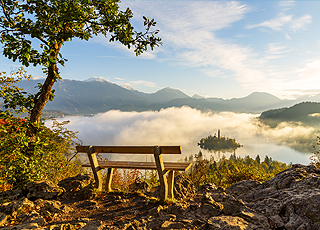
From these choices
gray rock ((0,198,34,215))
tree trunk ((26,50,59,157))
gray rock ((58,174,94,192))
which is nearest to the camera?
gray rock ((0,198,34,215))

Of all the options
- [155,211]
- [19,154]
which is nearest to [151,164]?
[155,211]

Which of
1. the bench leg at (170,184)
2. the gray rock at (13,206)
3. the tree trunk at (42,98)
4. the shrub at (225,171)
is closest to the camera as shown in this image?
the gray rock at (13,206)

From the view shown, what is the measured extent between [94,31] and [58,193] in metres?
4.76

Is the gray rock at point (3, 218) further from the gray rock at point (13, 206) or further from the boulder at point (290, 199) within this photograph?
the boulder at point (290, 199)

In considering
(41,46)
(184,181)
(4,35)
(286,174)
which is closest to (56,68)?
(41,46)

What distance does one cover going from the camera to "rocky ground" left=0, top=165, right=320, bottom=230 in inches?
118

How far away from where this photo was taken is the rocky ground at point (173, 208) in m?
2.99

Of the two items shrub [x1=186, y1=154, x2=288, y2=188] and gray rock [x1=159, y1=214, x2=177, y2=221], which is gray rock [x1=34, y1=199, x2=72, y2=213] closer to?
gray rock [x1=159, y1=214, x2=177, y2=221]

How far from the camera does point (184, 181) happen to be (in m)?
5.32

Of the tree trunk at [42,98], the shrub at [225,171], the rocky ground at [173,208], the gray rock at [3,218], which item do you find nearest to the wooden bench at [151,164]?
the rocky ground at [173,208]

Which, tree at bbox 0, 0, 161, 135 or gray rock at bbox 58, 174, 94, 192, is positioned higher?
tree at bbox 0, 0, 161, 135

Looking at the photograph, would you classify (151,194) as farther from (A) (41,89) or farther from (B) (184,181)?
(A) (41,89)

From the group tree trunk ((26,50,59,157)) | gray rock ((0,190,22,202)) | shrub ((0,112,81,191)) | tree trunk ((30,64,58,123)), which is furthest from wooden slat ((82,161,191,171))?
tree trunk ((30,64,58,123))

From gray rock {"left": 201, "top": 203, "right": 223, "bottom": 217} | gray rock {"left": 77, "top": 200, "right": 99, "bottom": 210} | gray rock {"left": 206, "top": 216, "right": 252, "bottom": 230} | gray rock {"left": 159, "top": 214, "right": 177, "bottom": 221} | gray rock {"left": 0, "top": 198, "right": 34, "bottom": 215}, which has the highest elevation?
gray rock {"left": 206, "top": 216, "right": 252, "bottom": 230}
